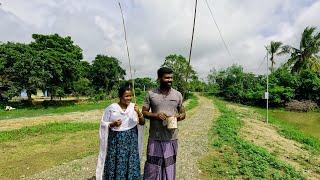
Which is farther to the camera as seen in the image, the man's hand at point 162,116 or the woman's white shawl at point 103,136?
the woman's white shawl at point 103,136

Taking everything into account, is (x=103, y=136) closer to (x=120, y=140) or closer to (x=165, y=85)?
(x=120, y=140)

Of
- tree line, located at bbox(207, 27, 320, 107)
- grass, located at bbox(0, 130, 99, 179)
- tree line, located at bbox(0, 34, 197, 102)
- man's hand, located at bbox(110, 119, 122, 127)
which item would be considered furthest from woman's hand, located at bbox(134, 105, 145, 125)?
tree line, located at bbox(207, 27, 320, 107)

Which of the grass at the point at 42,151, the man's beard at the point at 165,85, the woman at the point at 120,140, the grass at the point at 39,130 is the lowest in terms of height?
the grass at the point at 42,151

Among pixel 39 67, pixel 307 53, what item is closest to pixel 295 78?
pixel 307 53

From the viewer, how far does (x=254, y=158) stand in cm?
911

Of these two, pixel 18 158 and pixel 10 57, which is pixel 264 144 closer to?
pixel 18 158

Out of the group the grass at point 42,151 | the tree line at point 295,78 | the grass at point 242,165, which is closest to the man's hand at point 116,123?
the grass at point 242,165

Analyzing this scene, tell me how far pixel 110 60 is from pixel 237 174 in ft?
164

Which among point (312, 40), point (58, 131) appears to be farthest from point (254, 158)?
point (312, 40)

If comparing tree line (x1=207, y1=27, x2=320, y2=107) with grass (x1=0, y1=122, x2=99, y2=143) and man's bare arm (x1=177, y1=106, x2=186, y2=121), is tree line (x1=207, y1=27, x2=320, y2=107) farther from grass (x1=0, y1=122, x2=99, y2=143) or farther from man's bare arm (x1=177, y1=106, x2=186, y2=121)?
man's bare arm (x1=177, y1=106, x2=186, y2=121)

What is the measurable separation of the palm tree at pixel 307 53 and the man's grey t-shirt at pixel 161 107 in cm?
3820

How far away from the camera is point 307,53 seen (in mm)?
40469

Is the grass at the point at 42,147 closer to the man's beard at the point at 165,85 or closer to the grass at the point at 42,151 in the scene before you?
the grass at the point at 42,151

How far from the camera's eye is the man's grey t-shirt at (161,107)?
4.97m
